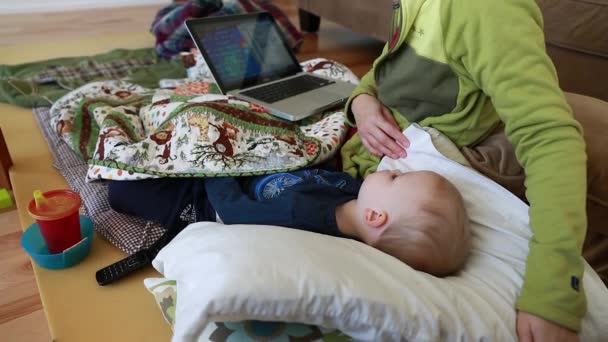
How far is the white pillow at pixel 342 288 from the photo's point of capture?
591mm

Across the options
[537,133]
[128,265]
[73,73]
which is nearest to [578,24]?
[537,133]

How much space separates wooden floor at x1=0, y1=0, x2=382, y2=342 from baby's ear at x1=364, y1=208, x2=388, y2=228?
2.19 ft

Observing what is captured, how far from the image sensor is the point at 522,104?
0.70 metres

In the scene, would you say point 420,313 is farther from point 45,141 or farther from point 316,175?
point 45,141

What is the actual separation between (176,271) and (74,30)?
2361mm

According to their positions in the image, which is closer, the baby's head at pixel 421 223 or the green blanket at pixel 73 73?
the baby's head at pixel 421 223

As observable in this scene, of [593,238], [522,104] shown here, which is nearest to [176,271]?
[522,104]

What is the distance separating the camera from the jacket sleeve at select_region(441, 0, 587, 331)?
2.07 ft

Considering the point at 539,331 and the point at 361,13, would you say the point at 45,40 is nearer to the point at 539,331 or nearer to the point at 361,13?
the point at 361,13

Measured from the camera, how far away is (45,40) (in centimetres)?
239

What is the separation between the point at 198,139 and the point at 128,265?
30 cm

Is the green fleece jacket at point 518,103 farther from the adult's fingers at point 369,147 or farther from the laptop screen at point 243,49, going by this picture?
the laptop screen at point 243,49

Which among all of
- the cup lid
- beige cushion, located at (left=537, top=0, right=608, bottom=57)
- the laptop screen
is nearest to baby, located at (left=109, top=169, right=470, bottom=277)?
the cup lid

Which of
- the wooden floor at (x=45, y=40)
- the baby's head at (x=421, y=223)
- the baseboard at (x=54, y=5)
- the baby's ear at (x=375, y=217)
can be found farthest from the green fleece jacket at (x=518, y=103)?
the baseboard at (x=54, y=5)
